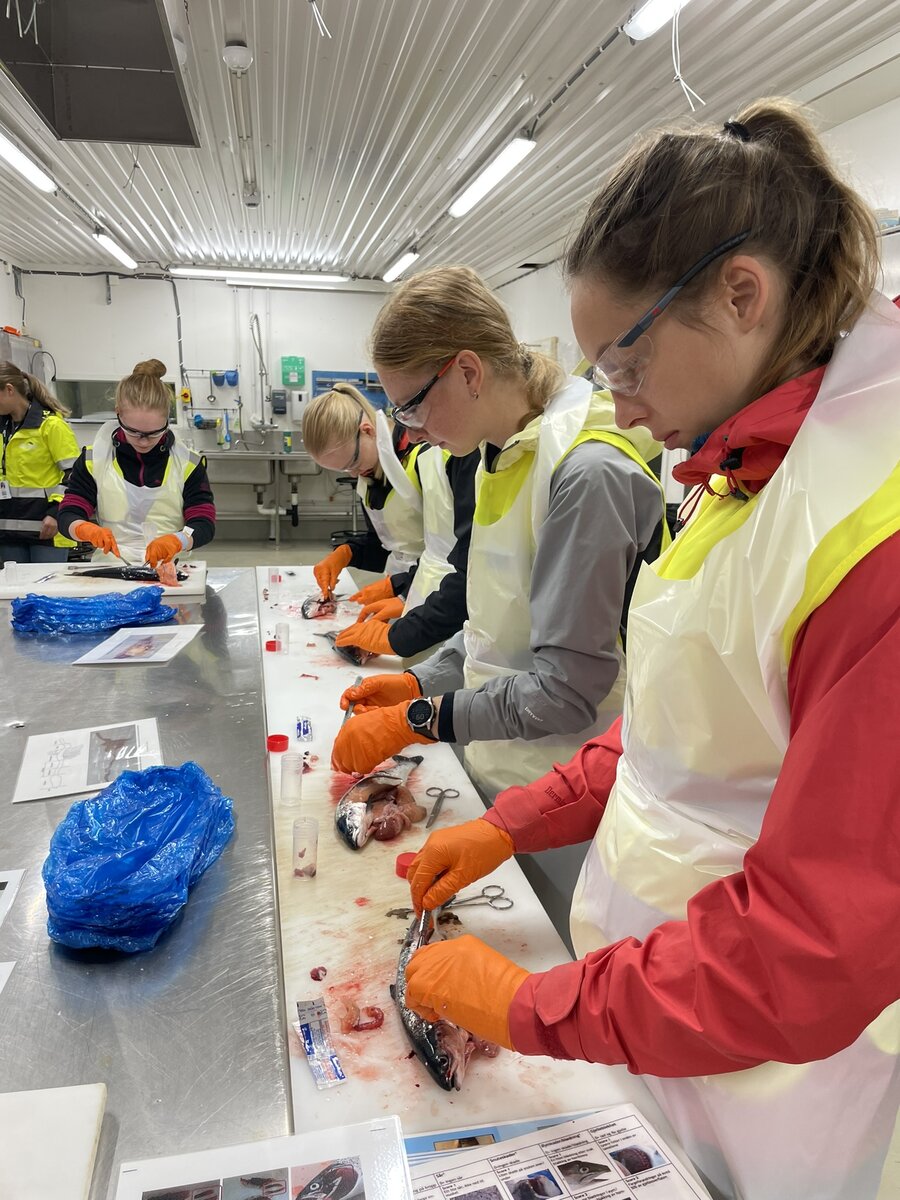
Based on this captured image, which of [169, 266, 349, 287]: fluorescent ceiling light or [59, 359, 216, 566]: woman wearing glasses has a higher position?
[169, 266, 349, 287]: fluorescent ceiling light

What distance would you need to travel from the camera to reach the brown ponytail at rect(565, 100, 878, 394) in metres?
Result: 0.70

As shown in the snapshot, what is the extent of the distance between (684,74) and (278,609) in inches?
141

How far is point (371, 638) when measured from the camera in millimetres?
2285

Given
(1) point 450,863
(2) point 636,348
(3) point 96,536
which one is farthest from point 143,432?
(2) point 636,348

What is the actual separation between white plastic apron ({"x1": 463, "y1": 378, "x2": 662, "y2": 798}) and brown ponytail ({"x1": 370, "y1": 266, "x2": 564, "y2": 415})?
0.17m

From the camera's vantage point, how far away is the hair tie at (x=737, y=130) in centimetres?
73

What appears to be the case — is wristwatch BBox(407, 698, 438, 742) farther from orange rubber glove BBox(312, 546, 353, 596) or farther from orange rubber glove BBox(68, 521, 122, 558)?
orange rubber glove BBox(68, 521, 122, 558)

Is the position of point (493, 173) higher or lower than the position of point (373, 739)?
higher

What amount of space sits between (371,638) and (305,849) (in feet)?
3.55

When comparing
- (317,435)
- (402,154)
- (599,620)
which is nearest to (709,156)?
(599,620)

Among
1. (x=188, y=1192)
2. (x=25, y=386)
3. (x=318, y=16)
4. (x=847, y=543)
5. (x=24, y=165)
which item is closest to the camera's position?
(x=847, y=543)

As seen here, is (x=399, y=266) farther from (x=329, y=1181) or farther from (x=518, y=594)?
(x=329, y=1181)

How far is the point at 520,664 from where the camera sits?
62.6 inches

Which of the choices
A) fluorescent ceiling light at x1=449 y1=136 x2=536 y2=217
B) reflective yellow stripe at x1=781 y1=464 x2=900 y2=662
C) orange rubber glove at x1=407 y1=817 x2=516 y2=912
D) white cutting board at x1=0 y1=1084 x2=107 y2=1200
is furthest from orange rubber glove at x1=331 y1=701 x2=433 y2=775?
fluorescent ceiling light at x1=449 y1=136 x2=536 y2=217
